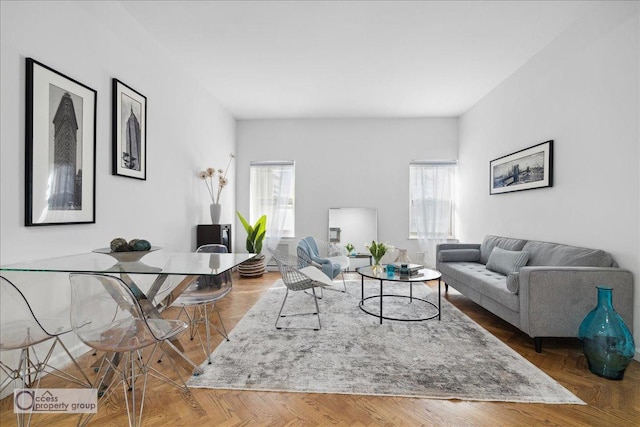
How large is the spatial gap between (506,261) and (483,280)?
1.70 feet

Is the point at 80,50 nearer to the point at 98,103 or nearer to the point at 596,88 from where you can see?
the point at 98,103

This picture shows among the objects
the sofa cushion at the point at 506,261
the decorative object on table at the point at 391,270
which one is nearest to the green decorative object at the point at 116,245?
the decorative object on table at the point at 391,270

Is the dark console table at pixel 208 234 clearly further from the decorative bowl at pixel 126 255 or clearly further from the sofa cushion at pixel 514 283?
the sofa cushion at pixel 514 283

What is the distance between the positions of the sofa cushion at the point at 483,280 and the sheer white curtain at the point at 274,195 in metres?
3.06

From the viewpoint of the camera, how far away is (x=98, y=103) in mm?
2721

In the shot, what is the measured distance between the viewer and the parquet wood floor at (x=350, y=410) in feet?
5.77

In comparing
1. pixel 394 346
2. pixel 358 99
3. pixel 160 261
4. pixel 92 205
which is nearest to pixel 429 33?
pixel 358 99

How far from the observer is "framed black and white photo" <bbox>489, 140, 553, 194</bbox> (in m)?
3.55

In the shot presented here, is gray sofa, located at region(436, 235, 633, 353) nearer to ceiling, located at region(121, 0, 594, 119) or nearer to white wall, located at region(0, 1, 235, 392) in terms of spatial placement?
ceiling, located at region(121, 0, 594, 119)

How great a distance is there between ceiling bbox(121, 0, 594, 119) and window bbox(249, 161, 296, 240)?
1.44m

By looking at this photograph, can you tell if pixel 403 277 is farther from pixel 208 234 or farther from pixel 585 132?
pixel 208 234

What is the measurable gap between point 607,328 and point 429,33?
3.01m

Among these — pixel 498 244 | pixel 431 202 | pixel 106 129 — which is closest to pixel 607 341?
pixel 498 244

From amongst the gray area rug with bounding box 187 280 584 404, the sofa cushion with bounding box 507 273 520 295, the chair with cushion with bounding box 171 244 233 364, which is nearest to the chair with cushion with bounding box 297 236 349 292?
the gray area rug with bounding box 187 280 584 404
